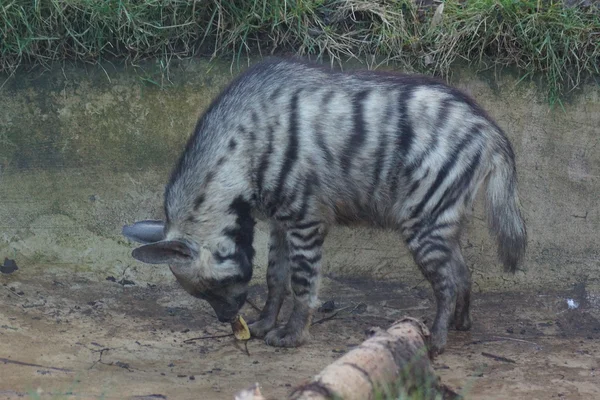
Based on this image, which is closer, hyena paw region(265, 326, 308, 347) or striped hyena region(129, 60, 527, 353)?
striped hyena region(129, 60, 527, 353)

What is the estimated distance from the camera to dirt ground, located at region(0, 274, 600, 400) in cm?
364

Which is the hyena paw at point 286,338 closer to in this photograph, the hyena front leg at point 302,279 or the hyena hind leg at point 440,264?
the hyena front leg at point 302,279

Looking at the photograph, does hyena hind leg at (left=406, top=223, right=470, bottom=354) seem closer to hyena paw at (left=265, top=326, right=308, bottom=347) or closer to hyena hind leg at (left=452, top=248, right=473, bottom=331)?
hyena hind leg at (left=452, top=248, right=473, bottom=331)

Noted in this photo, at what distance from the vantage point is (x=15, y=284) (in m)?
4.70

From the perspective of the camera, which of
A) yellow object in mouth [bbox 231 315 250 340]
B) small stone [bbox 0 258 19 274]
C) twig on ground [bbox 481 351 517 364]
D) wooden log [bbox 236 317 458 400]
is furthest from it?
small stone [bbox 0 258 19 274]

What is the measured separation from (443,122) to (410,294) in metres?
1.10

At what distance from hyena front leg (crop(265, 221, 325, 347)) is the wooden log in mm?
1194

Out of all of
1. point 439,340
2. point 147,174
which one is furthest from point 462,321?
point 147,174

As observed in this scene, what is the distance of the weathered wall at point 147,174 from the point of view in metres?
4.92

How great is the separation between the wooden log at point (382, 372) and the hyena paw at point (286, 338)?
1224 millimetres

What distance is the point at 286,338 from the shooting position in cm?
423

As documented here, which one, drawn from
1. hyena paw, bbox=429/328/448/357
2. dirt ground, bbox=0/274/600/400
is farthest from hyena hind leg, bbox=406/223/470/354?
dirt ground, bbox=0/274/600/400

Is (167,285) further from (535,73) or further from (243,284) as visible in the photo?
(535,73)

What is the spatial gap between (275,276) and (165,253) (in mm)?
741
